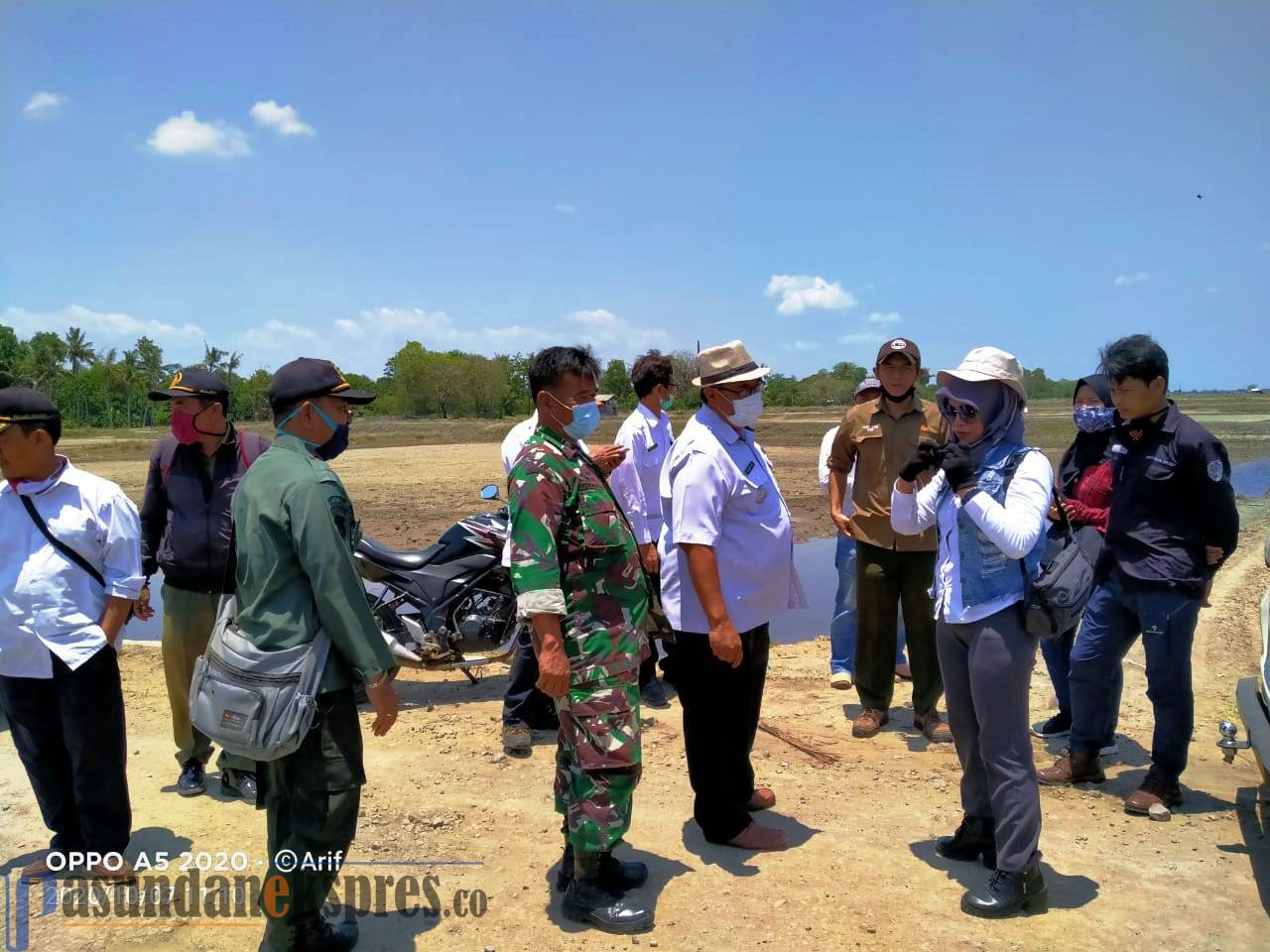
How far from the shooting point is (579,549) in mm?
3082

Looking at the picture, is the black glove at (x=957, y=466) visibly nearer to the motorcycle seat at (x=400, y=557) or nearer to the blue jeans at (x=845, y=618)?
the blue jeans at (x=845, y=618)

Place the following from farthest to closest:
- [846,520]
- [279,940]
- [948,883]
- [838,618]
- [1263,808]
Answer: [838,618] → [846,520] → [1263,808] → [948,883] → [279,940]

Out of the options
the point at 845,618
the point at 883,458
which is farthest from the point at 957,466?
the point at 845,618

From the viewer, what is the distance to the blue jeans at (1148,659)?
12.7ft

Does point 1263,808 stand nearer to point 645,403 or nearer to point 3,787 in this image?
point 645,403

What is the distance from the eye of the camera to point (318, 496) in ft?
8.73

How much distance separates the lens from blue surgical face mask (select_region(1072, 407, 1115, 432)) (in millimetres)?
4492

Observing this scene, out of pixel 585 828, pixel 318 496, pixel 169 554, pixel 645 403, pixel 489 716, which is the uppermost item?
pixel 645 403

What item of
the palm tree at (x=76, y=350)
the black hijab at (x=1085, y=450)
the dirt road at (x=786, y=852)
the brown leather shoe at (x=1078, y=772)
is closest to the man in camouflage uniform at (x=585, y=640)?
the dirt road at (x=786, y=852)

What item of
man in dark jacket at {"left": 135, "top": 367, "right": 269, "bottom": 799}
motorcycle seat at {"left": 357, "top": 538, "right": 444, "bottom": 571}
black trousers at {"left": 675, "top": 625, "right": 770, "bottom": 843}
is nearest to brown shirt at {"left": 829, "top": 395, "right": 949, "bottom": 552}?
black trousers at {"left": 675, "top": 625, "right": 770, "bottom": 843}

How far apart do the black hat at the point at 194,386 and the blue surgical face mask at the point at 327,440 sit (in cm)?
140

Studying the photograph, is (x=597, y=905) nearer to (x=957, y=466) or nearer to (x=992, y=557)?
(x=992, y=557)

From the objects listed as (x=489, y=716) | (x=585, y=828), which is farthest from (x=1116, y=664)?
(x=489, y=716)

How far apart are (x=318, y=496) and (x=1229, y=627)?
7165 mm
